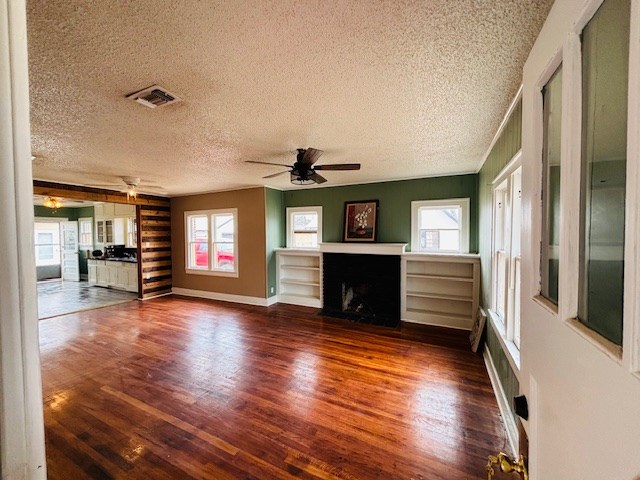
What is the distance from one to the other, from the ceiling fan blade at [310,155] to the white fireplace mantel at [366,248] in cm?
223

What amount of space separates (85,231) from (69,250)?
0.89m

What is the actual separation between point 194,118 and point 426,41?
1.80 m

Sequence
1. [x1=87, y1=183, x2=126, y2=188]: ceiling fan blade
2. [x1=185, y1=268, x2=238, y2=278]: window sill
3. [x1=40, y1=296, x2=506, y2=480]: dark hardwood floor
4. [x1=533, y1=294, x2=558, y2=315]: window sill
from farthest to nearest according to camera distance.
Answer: [x1=185, y1=268, x2=238, y2=278]: window sill, [x1=87, y1=183, x2=126, y2=188]: ceiling fan blade, [x1=40, y1=296, x2=506, y2=480]: dark hardwood floor, [x1=533, y1=294, x2=558, y2=315]: window sill

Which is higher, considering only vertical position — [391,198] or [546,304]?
[391,198]

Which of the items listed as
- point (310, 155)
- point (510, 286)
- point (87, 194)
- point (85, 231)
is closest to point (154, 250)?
point (87, 194)

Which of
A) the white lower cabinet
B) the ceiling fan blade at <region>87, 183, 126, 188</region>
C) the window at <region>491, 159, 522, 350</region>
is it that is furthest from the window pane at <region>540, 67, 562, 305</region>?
the white lower cabinet

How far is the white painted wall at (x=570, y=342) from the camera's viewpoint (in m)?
0.43

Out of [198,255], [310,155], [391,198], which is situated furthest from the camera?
[198,255]

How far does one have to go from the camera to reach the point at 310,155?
9.22ft

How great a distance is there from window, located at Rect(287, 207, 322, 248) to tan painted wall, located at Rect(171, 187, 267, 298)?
670 mm

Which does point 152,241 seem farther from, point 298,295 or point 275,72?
point 275,72

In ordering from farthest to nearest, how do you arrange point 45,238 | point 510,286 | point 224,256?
point 45,238 → point 224,256 → point 510,286

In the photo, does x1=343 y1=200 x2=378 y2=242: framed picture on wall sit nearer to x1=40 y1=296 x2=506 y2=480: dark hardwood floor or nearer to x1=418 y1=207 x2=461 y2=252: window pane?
x1=418 y1=207 x2=461 y2=252: window pane

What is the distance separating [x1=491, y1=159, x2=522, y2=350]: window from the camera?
2184mm
